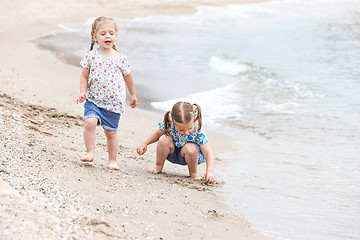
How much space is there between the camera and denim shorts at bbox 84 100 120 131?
419cm

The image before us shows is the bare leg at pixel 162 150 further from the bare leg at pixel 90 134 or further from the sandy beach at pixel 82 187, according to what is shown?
the bare leg at pixel 90 134

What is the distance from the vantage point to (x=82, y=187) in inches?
140

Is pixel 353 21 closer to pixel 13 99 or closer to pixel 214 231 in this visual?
pixel 13 99

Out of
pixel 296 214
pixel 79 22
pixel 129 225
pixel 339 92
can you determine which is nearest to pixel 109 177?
pixel 129 225

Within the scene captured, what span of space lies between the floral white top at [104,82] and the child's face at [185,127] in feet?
1.75

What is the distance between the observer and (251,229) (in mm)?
3508

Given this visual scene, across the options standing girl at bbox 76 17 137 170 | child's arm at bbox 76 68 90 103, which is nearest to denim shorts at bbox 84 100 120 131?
standing girl at bbox 76 17 137 170

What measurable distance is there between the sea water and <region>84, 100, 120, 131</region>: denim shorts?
1.18 m

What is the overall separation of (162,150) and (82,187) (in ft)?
3.60

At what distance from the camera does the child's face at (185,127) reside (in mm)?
4172

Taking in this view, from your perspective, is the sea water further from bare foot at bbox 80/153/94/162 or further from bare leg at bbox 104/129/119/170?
bare foot at bbox 80/153/94/162

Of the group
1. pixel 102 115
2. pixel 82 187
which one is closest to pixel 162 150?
pixel 102 115

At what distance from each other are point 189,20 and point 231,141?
14.6m

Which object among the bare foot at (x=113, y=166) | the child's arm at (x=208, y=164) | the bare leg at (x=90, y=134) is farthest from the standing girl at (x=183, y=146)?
the bare leg at (x=90, y=134)
